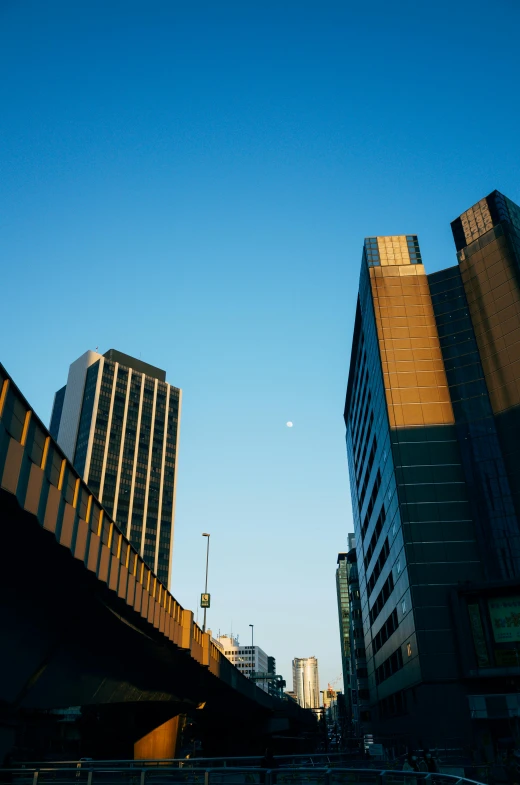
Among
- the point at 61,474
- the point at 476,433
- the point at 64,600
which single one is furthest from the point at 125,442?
the point at 61,474

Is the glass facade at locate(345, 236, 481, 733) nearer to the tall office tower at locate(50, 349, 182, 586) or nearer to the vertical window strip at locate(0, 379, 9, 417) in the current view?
the vertical window strip at locate(0, 379, 9, 417)

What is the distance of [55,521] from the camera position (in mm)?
15609

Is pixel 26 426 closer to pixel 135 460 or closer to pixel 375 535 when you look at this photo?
pixel 375 535

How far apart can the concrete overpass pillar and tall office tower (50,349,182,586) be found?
117 meters

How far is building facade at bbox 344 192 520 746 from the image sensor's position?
4525cm

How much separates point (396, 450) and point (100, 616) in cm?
3667

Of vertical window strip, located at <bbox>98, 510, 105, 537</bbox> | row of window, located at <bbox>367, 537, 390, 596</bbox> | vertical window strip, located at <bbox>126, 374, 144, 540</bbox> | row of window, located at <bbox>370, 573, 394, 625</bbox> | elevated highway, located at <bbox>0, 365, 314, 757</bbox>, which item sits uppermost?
vertical window strip, located at <bbox>126, 374, 144, 540</bbox>

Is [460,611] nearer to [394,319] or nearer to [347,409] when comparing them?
[394,319]

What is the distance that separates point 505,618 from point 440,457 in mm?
14253

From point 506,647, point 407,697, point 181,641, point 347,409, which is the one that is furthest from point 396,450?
point 347,409

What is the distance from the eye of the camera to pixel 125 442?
6993 inches

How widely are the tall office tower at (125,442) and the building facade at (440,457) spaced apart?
112 metres

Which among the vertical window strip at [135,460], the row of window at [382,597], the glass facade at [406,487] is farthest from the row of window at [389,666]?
the vertical window strip at [135,460]

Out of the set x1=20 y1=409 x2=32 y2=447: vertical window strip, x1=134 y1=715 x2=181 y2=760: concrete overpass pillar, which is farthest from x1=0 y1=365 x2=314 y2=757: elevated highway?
x1=134 y1=715 x2=181 y2=760: concrete overpass pillar
